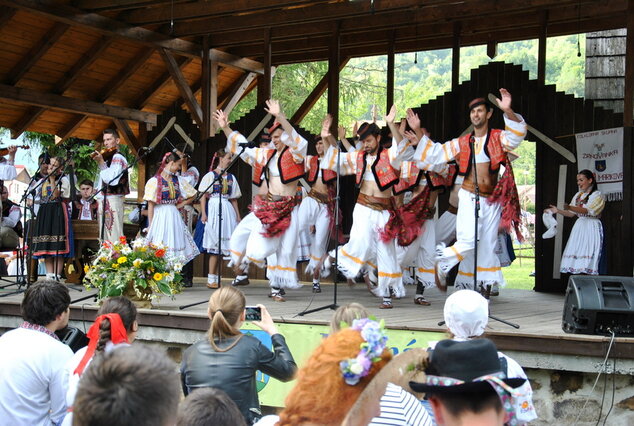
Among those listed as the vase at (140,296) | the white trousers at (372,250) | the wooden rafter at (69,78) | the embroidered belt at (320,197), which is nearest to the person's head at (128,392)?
the vase at (140,296)

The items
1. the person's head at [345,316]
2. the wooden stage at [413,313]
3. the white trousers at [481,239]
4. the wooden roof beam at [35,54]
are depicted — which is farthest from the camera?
the wooden roof beam at [35,54]

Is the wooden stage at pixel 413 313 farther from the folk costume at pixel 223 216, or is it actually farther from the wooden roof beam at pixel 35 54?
the wooden roof beam at pixel 35 54

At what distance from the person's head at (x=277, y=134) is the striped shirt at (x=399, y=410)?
5.22 meters

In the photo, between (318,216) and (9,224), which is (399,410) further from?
(9,224)

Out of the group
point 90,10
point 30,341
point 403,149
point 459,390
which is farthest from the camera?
point 90,10

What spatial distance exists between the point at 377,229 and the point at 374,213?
157 mm

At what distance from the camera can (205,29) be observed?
1054 cm

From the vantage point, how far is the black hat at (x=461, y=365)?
191 cm

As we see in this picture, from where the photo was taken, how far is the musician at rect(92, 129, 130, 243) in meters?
8.53

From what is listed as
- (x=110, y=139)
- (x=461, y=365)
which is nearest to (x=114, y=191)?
(x=110, y=139)

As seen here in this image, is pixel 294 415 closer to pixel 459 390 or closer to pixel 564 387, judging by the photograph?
pixel 459 390

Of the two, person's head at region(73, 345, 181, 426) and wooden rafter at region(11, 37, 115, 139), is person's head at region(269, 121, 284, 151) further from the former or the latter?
person's head at region(73, 345, 181, 426)

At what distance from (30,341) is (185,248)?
537cm

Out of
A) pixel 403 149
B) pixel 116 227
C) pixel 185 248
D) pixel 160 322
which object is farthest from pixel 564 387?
pixel 116 227
